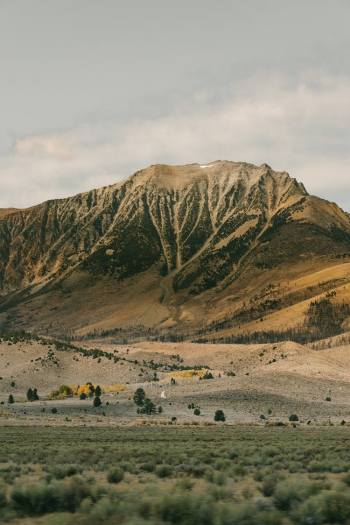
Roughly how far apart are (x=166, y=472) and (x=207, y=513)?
7595mm

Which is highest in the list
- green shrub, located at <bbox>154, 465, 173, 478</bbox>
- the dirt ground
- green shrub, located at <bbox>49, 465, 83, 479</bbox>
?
green shrub, located at <bbox>49, 465, 83, 479</bbox>

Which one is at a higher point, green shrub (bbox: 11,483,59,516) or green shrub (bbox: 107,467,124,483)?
green shrub (bbox: 11,483,59,516)

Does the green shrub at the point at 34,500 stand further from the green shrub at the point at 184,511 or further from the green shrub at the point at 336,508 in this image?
the green shrub at the point at 336,508

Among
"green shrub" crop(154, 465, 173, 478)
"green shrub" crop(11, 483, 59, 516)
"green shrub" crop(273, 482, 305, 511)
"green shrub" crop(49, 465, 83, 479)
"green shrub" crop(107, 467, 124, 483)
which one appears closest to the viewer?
"green shrub" crop(11, 483, 59, 516)

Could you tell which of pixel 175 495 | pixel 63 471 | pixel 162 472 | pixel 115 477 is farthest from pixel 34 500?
pixel 162 472

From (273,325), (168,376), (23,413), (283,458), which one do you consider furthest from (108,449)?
(273,325)

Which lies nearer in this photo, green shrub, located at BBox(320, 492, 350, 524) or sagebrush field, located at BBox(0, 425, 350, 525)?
sagebrush field, located at BBox(0, 425, 350, 525)

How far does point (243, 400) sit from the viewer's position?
67.9 metres

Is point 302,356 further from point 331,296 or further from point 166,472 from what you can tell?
point 331,296

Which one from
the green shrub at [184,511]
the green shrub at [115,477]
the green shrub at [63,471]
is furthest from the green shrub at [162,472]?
the green shrub at [184,511]

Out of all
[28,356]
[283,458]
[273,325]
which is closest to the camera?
[283,458]

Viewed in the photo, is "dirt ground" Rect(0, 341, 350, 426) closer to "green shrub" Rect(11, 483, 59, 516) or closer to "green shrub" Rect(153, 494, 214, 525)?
"green shrub" Rect(11, 483, 59, 516)

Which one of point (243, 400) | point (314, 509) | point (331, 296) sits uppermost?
point (331, 296)

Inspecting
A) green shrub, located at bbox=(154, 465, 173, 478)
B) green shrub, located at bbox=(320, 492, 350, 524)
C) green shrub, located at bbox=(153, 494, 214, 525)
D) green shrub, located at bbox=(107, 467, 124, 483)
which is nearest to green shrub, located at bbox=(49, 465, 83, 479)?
green shrub, located at bbox=(107, 467, 124, 483)
